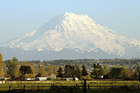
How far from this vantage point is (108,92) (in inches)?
2306

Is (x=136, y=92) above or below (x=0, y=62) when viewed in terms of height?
below

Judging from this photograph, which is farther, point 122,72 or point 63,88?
point 122,72

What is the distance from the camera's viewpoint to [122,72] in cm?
16975

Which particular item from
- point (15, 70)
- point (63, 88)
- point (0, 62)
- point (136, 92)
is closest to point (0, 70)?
point (0, 62)

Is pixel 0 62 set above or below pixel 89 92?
above

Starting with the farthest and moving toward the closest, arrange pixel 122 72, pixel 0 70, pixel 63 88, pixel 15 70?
pixel 15 70
pixel 122 72
pixel 0 70
pixel 63 88

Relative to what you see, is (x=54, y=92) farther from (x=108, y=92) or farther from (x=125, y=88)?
(x=125, y=88)

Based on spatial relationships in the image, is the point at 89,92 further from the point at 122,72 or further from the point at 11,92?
the point at 122,72

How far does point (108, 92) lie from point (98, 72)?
426 ft

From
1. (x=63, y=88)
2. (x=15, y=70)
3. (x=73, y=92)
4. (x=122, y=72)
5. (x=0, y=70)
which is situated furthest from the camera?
(x=15, y=70)

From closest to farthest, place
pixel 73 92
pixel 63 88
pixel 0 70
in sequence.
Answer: pixel 73 92
pixel 63 88
pixel 0 70

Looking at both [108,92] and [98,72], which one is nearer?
[108,92]

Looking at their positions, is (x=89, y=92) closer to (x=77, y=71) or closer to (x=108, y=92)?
(x=108, y=92)

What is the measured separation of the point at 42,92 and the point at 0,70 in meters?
84.8
